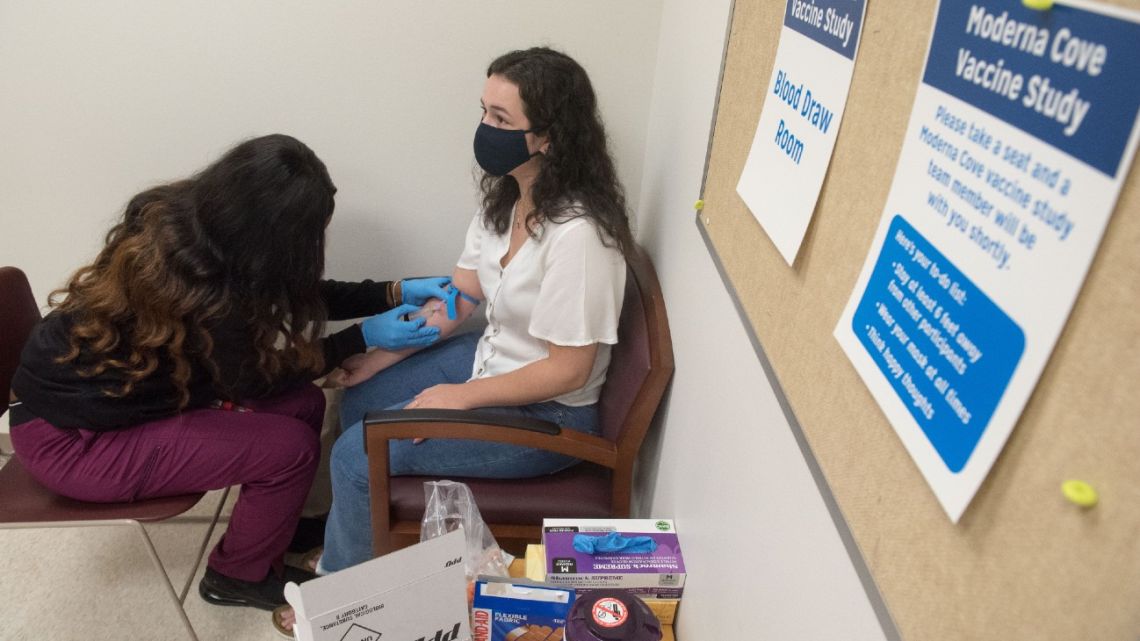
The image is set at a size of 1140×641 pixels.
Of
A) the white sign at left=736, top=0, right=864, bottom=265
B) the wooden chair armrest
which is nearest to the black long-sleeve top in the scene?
the wooden chair armrest

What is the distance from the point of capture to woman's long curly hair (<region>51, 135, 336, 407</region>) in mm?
1427

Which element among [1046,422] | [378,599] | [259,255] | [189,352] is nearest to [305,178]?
[259,255]

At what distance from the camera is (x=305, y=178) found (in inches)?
59.4

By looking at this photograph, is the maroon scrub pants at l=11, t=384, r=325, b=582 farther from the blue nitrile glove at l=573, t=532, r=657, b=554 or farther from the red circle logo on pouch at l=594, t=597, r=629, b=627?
the red circle logo on pouch at l=594, t=597, r=629, b=627

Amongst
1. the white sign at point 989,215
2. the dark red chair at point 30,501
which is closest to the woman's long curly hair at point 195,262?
the dark red chair at point 30,501

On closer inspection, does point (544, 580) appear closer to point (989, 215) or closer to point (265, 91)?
point (989, 215)

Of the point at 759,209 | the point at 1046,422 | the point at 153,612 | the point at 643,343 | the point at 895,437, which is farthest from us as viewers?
the point at 153,612

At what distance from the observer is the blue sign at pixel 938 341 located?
444 mm

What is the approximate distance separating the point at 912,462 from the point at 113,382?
1.53m

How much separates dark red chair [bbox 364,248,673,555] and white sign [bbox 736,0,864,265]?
1.83ft

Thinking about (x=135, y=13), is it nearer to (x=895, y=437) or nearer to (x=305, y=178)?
(x=305, y=178)

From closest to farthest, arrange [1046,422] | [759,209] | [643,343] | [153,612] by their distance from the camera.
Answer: [1046,422], [759,209], [643,343], [153,612]

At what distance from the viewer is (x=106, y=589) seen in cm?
185

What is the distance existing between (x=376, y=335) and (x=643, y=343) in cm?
82
